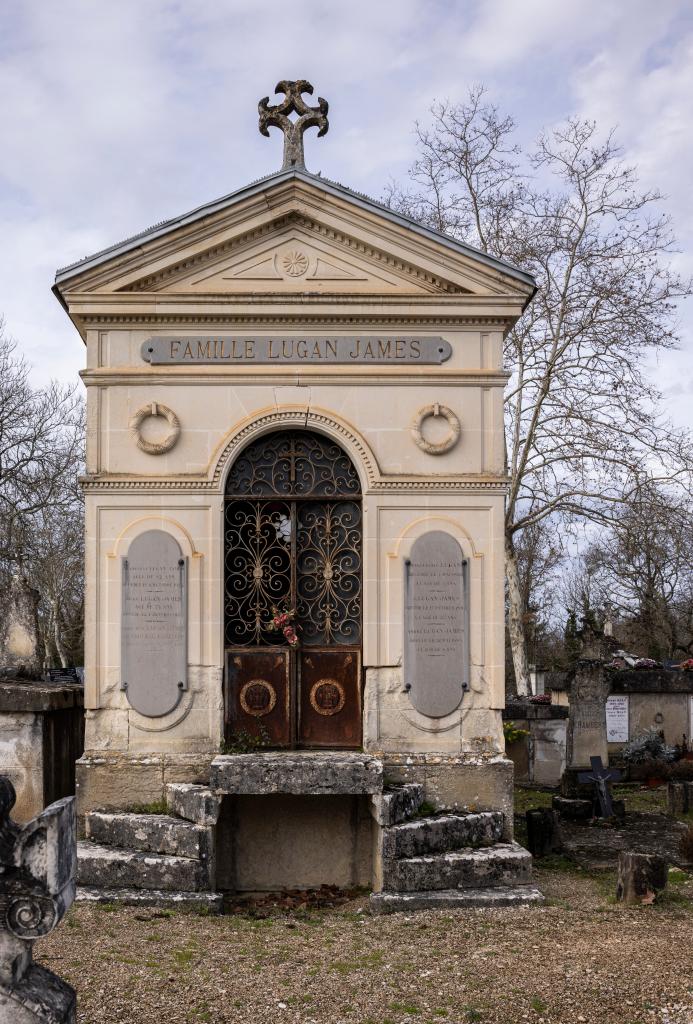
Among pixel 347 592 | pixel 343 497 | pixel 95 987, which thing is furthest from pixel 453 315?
pixel 95 987

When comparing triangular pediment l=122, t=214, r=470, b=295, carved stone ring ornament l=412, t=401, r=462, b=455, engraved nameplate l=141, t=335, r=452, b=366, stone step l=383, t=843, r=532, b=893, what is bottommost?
stone step l=383, t=843, r=532, b=893

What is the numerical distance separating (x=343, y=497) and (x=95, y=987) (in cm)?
516

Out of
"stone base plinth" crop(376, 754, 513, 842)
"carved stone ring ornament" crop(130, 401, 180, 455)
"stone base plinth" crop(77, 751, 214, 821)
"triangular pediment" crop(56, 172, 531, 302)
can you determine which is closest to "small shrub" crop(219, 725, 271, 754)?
"stone base plinth" crop(77, 751, 214, 821)

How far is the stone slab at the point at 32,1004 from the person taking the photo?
4215mm

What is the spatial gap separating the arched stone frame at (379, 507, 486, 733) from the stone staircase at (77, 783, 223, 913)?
217 centimetres

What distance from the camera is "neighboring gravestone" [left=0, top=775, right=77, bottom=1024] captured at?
4.22 m

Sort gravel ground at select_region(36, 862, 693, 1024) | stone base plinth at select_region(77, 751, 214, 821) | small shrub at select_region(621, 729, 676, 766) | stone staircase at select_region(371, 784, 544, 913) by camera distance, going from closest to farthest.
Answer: gravel ground at select_region(36, 862, 693, 1024) → stone staircase at select_region(371, 784, 544, 913) → stone base plinth at select_region(77, 751, 214, 821) → small shrub at select_region(621, 729, 676, 766)

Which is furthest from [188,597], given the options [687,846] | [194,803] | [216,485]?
[687,846]

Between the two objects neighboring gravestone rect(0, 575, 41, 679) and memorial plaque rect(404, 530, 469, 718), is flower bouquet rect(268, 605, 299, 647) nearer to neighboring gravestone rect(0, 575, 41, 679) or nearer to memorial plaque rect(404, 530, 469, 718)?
memorial plaque rect(404, 530, 469, 718)

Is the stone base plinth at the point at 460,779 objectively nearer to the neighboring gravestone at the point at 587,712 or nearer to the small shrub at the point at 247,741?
the small shrub at the point at 247,741

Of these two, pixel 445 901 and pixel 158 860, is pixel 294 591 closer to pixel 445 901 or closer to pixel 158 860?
pixel 158 860

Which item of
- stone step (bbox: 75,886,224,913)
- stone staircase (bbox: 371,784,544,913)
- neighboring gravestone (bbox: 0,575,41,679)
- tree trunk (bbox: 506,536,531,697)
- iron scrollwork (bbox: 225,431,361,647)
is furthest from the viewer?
tree trunk (bbox: 506,536,531,697)

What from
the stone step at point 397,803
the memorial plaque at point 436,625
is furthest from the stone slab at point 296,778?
the memorial plaque at point 436,625

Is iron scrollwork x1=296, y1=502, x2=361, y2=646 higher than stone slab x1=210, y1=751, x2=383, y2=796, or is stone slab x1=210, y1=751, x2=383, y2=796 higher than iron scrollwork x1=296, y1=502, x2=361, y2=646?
iron scrollwork x1=296, y1=502, x2=361, y2=646
